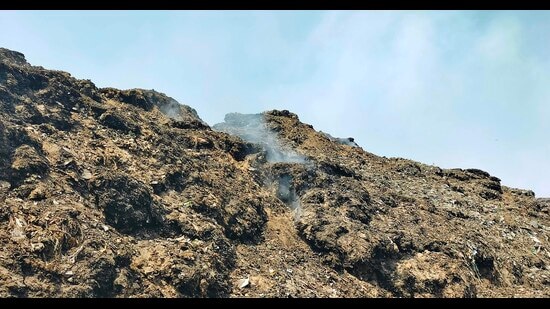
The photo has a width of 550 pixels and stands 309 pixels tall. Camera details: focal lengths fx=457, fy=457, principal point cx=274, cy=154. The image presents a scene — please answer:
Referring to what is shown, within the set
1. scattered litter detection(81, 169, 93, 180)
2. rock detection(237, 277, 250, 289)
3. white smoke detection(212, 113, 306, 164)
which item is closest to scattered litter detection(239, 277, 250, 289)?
rock detection(237, 277, 250, 289)

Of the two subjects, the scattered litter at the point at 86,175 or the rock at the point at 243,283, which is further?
the scattered litter at the point at 86,175

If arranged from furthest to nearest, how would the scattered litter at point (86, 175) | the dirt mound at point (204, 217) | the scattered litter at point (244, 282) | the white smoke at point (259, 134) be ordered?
the white smoke at point (259, 134)
the scattered litter at point (86, 175)
the scattered litter at point (244, 282)
the dirt mound at point (204, 217)

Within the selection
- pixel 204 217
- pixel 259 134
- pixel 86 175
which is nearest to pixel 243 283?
pixel 204 217

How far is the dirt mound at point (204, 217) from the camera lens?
45.2ft

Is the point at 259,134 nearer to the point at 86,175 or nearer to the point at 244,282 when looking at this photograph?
the point at 86,175

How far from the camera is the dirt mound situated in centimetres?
1378

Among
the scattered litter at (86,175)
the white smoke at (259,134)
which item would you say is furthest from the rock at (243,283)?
the white smoke at (259,134)

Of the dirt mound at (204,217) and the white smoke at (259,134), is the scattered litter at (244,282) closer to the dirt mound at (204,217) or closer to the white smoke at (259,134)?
the dirt mound at (204,217)

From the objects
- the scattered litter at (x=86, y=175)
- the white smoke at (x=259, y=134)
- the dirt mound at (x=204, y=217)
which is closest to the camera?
the dirt mound at (x=204, y=217)

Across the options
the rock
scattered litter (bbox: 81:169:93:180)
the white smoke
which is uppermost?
the white smoke

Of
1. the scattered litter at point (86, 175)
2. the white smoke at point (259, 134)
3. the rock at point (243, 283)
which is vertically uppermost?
the white smoke at point (259, 134)

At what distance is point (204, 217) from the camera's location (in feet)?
59.1

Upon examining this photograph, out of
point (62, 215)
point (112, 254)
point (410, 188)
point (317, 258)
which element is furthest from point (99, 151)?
point (410, 188)

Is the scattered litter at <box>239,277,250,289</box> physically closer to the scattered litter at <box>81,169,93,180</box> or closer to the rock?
the rock
